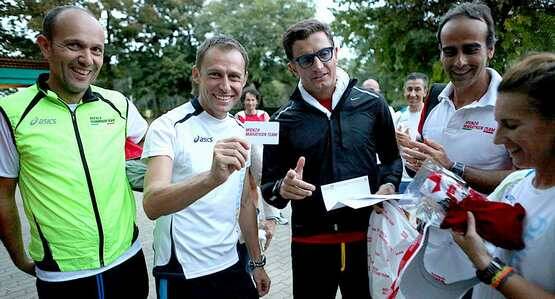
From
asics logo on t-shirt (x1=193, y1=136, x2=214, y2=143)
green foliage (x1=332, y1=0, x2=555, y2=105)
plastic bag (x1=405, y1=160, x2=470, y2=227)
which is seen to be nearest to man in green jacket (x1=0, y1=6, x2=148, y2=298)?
asics logo on t-shirt (x1=193, y1=136, x2=214, y2=143)

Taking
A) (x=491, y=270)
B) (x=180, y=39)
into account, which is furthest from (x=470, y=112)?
(x=180, y=39)

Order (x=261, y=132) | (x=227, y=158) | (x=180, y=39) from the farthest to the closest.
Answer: (x=180, y=39) → (x=261, y=132) → (x=227, y=158)

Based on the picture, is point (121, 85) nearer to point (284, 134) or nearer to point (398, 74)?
point (398, 74)

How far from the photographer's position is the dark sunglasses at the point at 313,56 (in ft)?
7.45

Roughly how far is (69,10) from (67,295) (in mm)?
1519

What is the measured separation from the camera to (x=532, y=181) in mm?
1508

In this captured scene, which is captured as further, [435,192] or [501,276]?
[435,192]

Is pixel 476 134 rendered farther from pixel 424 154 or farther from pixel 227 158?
pixel 227 158

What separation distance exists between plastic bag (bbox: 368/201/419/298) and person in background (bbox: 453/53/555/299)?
2.02 feet

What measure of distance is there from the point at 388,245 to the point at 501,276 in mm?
754

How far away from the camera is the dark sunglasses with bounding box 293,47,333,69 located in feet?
7.45

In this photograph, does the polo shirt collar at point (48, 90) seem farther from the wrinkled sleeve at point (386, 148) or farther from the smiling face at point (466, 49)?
the smiling face at point (466, 49)

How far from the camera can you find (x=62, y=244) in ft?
6.50

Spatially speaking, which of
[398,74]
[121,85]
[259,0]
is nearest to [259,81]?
[259,0]
